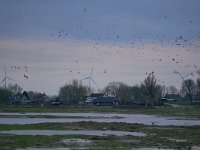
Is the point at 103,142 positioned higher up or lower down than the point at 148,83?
lower down

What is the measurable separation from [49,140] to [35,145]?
3.24 metres

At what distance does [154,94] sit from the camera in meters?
199

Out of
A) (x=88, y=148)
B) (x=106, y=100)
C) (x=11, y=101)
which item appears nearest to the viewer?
(x=88, y=148)

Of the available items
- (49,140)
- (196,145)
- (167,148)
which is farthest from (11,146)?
(196,145)

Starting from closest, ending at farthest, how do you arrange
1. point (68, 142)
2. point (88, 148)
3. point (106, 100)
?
1. point (88, 148)
2. point (68, 142)
3. point (106, 100)

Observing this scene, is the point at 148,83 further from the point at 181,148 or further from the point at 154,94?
the point at 181,148

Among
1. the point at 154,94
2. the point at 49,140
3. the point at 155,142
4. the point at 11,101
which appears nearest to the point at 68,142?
the point at 49,140

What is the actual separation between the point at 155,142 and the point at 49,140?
31.0 feet

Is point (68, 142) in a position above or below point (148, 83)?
below

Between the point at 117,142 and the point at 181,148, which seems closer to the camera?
the point at 181,148

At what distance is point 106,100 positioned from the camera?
19500 centimetres

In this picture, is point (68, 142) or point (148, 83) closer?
point (68, 142)

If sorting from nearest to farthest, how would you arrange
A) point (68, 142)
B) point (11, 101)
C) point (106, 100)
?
point (68, 142)
point (11, 101)
point (106, 100)

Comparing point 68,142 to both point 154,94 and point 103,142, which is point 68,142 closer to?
point 103,142
